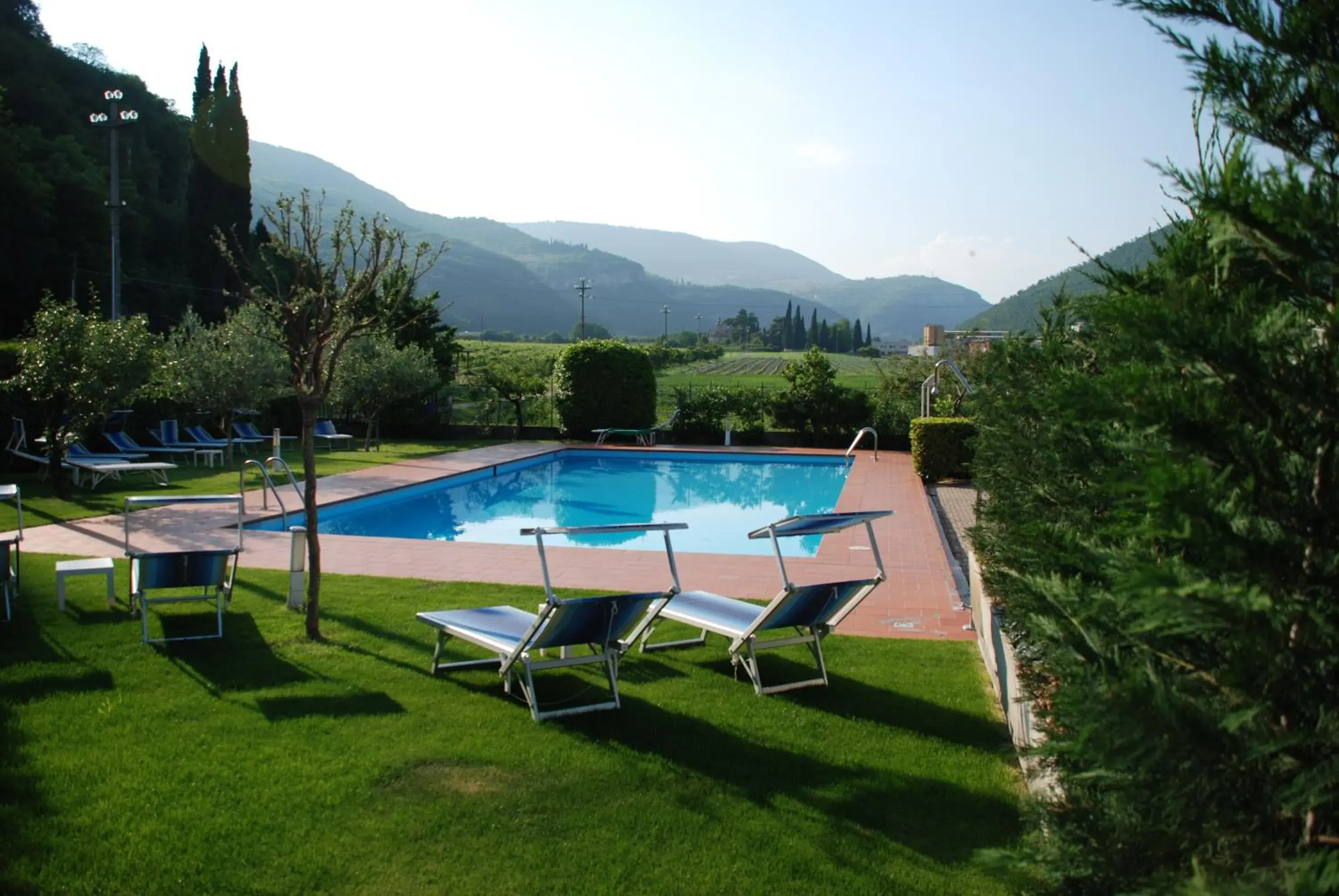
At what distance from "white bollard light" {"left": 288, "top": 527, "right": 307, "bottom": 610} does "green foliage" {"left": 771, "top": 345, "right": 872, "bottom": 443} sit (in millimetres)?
17142

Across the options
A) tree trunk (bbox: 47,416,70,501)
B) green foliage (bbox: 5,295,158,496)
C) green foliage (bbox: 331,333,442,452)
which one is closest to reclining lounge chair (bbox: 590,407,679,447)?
green foliage (bbox: 331,333,442,452)

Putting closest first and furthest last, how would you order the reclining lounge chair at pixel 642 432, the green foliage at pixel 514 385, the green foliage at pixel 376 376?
the green foliage at pixel 376 376 < the reclining lounge chair at pixel 642 432 < the green foliage at pixel 514 385

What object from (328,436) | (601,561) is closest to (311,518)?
(601,561)

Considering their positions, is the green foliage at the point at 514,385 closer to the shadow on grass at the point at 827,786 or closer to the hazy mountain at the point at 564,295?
the shadow on grass at the point at 827,786

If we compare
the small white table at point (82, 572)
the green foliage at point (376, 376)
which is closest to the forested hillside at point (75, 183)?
the green foliage at point (376, 376)

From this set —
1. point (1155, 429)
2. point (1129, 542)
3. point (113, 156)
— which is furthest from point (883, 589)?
point (113, 156)

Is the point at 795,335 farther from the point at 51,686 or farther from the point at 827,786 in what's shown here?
the point at 827,786

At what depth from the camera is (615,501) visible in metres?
16.8

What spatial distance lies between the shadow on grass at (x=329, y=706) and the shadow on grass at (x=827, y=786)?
3.09 feet

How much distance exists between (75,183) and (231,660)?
34.3 m

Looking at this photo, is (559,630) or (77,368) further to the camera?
(77,368)

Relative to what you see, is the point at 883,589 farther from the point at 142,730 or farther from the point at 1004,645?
the point at 142,730

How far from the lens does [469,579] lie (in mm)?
8070

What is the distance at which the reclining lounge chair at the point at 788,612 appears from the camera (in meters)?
5.26
